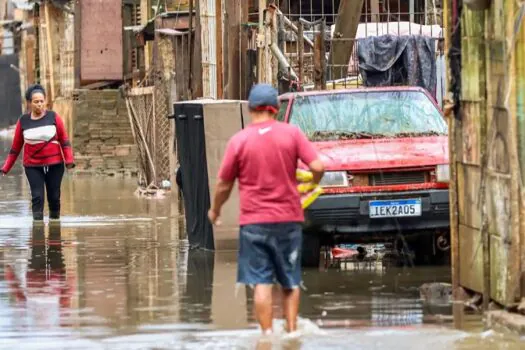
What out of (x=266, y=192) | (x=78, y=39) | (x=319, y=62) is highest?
(x=78, y=39)

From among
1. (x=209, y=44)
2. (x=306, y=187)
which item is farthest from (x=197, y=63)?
(x=306, y=187)

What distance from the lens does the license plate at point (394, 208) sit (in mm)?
12211

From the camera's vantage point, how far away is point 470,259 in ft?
32.5

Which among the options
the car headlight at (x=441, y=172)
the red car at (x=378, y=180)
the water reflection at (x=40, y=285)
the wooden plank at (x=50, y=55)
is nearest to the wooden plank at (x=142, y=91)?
the water reflection at (x=40, y=285)

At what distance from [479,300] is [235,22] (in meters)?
11.1

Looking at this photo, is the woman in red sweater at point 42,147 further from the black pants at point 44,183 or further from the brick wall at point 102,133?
the brick wall at point 102,133

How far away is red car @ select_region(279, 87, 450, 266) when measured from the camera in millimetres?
12211

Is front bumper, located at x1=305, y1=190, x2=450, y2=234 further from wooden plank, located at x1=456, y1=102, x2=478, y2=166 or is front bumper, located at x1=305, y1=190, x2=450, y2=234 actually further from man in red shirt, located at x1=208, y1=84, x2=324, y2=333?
man in red shirt, located at x1=208, y1=84, x2=324, y2=333

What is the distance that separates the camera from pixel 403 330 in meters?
9.04

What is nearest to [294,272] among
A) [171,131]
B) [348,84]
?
[348,84]

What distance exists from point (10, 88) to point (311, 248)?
54414 mm

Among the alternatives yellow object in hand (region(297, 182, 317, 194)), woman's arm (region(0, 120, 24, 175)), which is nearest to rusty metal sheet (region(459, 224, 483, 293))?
yellow object in hand (region(297, 182, 317, 194))

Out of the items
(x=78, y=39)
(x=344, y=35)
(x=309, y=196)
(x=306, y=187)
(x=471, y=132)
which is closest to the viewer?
(x=306, y=187)

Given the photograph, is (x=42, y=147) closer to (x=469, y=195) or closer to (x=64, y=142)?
(x=64, y=142)
